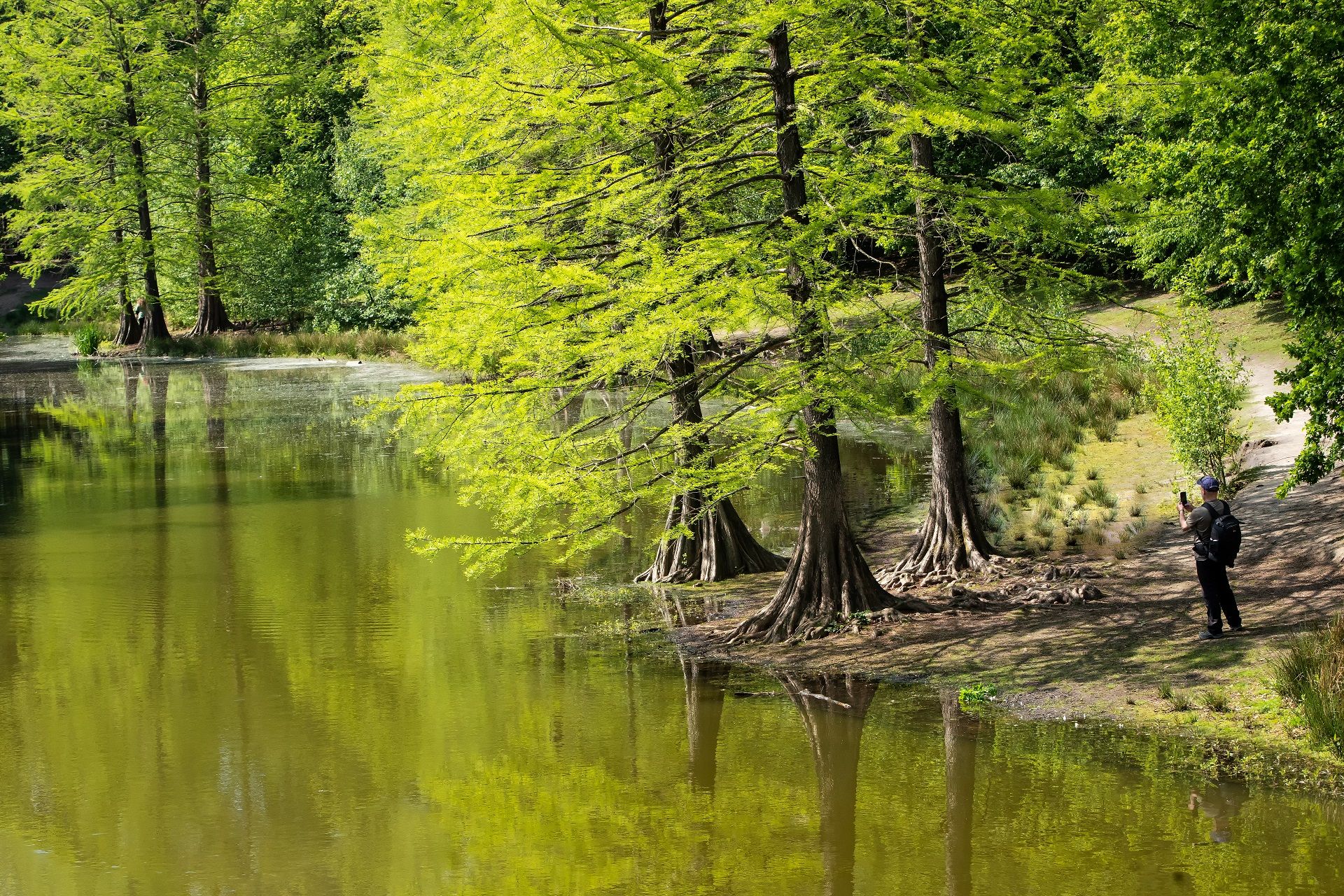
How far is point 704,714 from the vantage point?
11.3 metres

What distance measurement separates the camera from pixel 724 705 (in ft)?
37.8

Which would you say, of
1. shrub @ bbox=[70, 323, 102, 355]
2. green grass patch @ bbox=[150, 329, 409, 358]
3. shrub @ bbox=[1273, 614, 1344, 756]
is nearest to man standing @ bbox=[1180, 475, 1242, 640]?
shrub @ bbox=[1273, 614, 1344, 756]

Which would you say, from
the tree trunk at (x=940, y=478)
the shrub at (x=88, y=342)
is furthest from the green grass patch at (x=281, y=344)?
the tree trunk at (x=940, y=478)

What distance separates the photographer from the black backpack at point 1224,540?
37.9ft

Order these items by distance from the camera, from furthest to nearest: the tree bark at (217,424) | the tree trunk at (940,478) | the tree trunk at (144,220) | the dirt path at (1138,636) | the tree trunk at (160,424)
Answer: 1. the tree trunk at (144,220)
2. the tree bark at (217,424)
3. the tree trunk at (160,424)
4. the tree trunk at (940,478)
5. the dirt path at (1138,636)

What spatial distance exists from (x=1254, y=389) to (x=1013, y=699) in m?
13.8

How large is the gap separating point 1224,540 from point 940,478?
4106 mm

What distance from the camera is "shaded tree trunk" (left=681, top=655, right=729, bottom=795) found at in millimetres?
10047

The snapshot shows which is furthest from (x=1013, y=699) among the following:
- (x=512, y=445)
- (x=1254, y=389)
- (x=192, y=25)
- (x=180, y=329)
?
(x=180, y=329)

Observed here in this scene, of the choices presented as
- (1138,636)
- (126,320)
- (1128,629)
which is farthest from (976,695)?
(126,320)

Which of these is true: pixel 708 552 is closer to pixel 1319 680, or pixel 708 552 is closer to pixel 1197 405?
pixel 1197 405

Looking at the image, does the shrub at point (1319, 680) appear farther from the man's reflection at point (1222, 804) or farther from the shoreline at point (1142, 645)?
the man's reflection at point (1222, 804)

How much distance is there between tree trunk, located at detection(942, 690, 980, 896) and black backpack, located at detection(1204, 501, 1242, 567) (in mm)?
2581

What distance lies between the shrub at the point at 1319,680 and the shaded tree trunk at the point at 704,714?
4.28m
